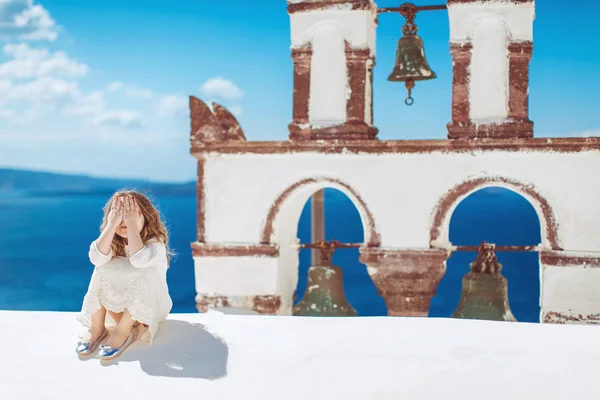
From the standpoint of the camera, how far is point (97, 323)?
4.13 meters

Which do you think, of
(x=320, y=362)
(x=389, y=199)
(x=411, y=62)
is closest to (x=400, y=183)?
(x=389, y=199)

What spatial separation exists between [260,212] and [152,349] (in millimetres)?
2981

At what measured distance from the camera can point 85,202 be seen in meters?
17.9

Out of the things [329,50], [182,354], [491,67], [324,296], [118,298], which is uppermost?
[329,50]

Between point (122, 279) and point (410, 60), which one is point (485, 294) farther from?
point (122, 279)

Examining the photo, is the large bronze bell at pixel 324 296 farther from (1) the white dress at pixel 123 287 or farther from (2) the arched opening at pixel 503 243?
(2) the arched opening at pixel 503 243

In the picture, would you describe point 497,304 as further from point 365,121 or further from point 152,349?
point 152,349

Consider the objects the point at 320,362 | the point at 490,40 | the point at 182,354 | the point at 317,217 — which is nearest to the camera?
the point at 320,362

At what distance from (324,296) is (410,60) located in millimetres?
2117

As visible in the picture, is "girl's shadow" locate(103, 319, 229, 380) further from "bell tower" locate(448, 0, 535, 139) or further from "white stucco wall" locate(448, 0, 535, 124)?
"white stucco wall" locate(448, 0, 535, 124)

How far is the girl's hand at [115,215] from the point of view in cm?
407

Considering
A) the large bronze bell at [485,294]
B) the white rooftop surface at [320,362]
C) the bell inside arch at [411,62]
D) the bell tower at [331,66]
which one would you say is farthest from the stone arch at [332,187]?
the white rooftop surface at [320,362]

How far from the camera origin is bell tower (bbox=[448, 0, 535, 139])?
21.6ft

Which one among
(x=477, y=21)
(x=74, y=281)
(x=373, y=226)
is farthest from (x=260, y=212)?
(x=74, y=281)
